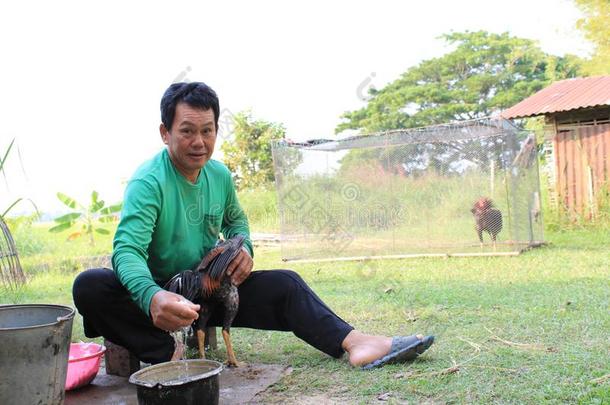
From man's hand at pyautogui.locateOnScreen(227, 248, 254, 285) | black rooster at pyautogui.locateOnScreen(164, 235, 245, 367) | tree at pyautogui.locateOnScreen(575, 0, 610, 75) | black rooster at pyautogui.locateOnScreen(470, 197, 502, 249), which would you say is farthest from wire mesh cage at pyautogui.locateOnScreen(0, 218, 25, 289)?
tree at pyautogui.locateOnScreen(575, 0, 610, 75)

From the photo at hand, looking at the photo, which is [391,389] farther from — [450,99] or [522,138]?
[450,99]

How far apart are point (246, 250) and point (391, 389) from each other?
981 millimetres

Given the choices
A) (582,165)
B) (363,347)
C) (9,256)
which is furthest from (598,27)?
(9,256)

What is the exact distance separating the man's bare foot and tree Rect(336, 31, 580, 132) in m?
22.2

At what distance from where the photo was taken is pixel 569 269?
570cm

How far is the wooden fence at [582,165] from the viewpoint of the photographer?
958cm

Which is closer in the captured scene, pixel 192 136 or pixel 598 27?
pixel 192 136

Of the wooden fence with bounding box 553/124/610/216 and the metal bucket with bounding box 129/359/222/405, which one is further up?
the wooden fence with bounding box 553/124/610/216

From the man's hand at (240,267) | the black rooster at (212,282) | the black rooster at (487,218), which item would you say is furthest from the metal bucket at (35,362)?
the black rooster at (487,218)

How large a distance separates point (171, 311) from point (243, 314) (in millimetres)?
881

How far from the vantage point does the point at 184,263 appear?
9.44ft

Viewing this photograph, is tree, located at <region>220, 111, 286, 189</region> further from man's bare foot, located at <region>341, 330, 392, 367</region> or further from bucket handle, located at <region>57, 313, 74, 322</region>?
bucket handle, located at <region>57, 313, 74, 322</region>

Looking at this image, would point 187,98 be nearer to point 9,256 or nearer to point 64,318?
point 64,318

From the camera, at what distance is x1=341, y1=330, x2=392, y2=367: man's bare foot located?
109 inches
